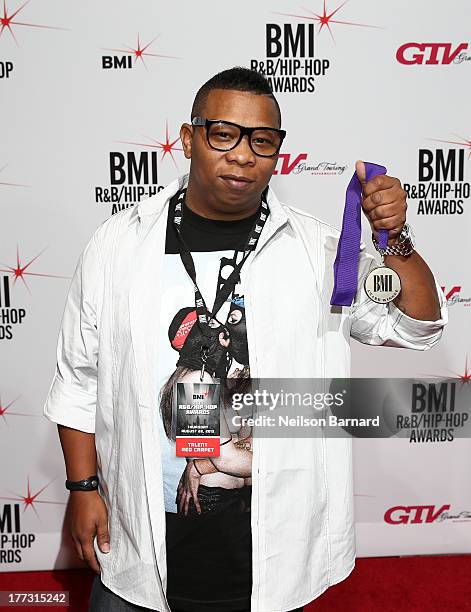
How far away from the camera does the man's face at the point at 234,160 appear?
1.41 meters

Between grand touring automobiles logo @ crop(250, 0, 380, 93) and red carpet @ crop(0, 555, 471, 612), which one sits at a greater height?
grand touring automobiles logo @ crop(250, 0, 380, 93)

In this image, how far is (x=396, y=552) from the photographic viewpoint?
9.21ft

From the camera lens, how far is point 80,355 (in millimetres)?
1516

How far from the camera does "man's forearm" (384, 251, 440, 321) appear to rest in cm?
136

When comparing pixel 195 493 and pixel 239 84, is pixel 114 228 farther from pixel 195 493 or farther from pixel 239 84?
pixel 195 493

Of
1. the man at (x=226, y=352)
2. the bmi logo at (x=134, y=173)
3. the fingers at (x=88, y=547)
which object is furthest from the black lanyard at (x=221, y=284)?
the bmi logo at (x=134, y=173)

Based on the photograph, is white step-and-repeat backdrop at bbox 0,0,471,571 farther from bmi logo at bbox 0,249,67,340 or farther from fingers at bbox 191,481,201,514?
fingers at bbox 191,481,201,514

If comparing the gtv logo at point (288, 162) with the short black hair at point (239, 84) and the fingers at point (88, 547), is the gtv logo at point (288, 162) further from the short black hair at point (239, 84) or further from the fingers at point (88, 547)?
the fingers at point (88, 547)

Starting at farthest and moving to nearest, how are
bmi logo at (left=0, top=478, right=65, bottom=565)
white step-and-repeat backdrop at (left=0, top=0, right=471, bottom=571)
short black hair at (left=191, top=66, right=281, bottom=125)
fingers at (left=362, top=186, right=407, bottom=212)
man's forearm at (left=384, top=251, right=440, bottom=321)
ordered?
bmi logo at (left=0, top=478, right=65, bottom=565), white step-and-repeat backdrop at (left=0, top=0, right=471, bottom=571), short black hair at (left=191, top=66, right=281, bottom=125), man's forearm at (left=384, top=251, right=440, bottom=321), fingers at (left=362, top=186, right=407, bottom=212)

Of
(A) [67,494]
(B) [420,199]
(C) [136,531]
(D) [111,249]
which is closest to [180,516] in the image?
(C) [136,531]

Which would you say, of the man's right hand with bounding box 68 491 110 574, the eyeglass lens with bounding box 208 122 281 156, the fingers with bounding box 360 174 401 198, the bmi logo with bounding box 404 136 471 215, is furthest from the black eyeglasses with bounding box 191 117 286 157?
the bmi logo with bounding box 404 136 471 215

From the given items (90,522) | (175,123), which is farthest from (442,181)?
(90,522)

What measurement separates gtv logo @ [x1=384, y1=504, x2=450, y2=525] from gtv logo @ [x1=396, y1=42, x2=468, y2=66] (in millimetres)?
1634

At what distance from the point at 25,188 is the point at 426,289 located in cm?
154
